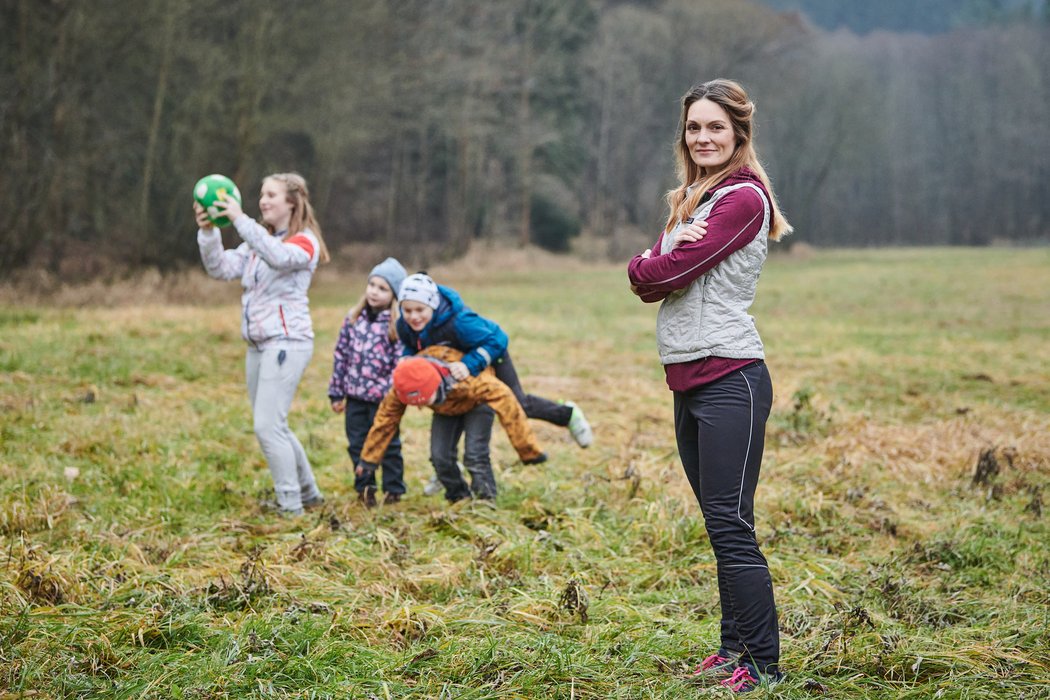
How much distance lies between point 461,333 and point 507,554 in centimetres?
150

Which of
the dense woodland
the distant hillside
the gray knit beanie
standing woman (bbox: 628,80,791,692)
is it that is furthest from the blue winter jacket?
the distant hillside

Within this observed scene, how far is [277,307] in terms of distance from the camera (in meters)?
5.74

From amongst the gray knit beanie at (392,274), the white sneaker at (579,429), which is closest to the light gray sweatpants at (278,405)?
the gray knit beanie at (392,274)

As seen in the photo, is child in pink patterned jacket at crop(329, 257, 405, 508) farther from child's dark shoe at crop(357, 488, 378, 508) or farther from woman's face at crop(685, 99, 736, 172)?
woman's face at crop(685, 99, 736, 172)

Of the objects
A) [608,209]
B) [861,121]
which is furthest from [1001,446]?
[861,121]

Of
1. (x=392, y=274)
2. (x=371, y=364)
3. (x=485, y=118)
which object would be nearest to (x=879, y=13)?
(x=485, y=118)

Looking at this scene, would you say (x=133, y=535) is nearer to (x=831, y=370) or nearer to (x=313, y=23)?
(x=831, y=370)

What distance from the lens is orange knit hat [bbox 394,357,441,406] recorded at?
5559 millimetres

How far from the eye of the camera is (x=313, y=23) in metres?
22.1

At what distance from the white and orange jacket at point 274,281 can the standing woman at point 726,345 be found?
108 inches

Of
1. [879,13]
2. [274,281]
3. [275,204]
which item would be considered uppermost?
[879,13]

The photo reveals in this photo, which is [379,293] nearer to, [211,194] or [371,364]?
[371,364]

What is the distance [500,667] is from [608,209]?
151 ft

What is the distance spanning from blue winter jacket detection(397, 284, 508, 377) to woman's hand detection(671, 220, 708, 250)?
8.39ft
